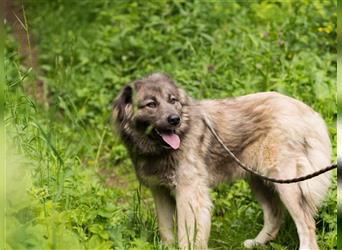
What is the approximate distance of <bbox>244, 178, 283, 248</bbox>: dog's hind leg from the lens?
666 centimetres

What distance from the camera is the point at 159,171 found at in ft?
20.6

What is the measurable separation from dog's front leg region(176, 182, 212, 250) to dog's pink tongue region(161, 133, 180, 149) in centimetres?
33

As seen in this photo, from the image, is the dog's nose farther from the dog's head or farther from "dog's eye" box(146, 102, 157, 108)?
"dog's eye" box(146, 102, 157, 108)

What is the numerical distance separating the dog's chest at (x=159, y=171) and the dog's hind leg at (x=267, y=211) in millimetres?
875

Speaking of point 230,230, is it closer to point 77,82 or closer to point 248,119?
point 248,119

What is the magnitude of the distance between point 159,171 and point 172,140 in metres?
0.28

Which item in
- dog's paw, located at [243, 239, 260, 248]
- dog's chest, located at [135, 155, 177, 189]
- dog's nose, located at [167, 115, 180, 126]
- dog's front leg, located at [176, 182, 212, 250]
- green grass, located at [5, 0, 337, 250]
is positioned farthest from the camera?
dog's paw, located at [243, 239, 260, 248]

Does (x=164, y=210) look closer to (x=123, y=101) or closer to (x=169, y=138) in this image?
(x=169, y=138)

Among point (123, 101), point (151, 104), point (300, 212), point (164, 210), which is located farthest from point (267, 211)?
point (123, 101)

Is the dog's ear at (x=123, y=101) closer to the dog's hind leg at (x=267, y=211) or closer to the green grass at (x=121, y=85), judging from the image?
the green grass at (x=121, y=85)

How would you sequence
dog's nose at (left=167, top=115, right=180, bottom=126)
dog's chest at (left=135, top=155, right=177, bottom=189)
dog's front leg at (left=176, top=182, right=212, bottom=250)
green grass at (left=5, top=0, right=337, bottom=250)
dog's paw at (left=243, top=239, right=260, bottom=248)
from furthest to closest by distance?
dog's paw at (left=243, top=239, right=260, bottom=248)
dog's chest at (left=135, top=155, right=177, bottom=189)
dog's front leg at (left=176, top=182, right=212, bottom=250)
dog's nose at (left=167, top=115, right=180, bottom=126)
green grass at (left=5, top=0, right=337, bottom=250)

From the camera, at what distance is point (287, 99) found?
661cm

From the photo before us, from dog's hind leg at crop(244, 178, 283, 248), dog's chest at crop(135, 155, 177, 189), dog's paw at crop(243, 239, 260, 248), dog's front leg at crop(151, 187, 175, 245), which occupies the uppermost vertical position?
dog's chest at crop(135, 155, 177, 189)

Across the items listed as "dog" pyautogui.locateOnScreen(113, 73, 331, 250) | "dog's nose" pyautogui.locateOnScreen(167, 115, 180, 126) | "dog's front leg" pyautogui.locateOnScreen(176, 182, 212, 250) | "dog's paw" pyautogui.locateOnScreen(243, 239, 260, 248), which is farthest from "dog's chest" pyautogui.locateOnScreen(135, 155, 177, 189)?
"dog's paw" pyautogui.locateOnScreen(243, 239, 260, 248)
